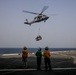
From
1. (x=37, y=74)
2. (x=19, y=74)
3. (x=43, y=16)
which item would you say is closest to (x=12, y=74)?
(x=19, y=74)

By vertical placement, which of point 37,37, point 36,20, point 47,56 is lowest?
point 47,56

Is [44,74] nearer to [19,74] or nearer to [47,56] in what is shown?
[19,74]

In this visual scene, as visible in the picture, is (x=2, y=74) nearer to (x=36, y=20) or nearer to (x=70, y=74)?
(x=70, y=74)

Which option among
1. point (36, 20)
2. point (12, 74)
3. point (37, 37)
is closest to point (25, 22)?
point (36, 20)

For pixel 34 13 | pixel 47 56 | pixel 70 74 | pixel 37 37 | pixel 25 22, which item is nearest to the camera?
pixel 70 74

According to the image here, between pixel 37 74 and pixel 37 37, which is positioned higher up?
pixel 37 37

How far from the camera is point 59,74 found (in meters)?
14.3

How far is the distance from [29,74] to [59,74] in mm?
2087

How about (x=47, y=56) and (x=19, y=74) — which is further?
(x=47, y=56)

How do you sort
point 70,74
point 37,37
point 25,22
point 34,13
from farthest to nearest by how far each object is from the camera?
point 25,22 → point 34,13 → point 37,37 → point 70,74

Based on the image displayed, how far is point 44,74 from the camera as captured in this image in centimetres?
1427

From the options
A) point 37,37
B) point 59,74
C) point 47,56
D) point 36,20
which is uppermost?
point 36,20

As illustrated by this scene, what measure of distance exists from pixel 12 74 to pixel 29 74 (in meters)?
1.20

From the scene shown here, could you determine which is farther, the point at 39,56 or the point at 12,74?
the point at 39,56
